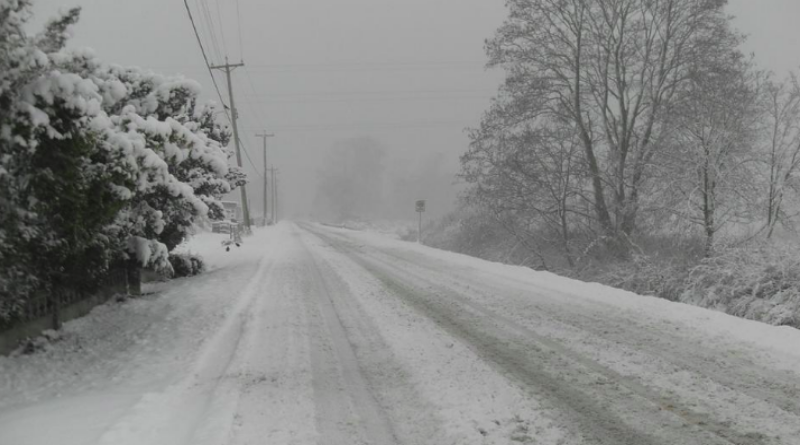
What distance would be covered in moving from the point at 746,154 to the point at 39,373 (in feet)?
45.9

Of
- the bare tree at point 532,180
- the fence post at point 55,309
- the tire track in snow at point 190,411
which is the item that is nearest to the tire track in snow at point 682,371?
the tire track in snow at point 190,411

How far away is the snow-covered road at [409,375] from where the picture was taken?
3.51m

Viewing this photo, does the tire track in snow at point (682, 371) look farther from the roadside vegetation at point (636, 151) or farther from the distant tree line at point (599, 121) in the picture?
the distant tree line at point (599, 121)

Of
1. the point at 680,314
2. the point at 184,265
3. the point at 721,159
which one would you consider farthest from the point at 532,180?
the point at 184,265

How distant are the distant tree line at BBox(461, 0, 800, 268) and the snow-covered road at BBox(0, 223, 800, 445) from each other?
25.2 feet

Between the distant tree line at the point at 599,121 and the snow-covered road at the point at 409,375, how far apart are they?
7674 millimetres

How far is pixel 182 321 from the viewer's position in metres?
7.16

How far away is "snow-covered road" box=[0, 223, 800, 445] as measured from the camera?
351cm

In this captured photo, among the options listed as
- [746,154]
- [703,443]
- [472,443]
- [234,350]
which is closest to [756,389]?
[703,443]

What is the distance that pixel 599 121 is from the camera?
17.1m

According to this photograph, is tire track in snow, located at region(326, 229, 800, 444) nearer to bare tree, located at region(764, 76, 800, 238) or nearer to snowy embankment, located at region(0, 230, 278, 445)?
snowy embankment, located at region(0, 230, 278, 445)

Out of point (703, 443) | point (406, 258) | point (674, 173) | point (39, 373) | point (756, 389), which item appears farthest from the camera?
point (406, 258)

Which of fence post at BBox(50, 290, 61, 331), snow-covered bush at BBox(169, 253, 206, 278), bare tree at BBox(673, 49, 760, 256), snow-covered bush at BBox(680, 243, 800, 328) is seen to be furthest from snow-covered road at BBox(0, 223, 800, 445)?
bare tree at BBox(673, 49, 760, 256)

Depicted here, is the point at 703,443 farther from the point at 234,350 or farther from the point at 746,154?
the point at 746,154
